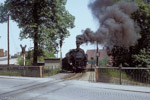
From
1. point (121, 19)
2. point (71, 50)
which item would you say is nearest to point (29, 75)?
A: point (71, 50)

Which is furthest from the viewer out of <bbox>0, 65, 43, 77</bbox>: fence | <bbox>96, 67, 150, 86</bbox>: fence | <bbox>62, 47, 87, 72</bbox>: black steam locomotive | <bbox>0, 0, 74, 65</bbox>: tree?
<bbox>0, 0, 74, 65</bbox>: tree

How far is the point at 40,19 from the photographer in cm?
2509

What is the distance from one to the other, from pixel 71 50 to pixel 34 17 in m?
7.12

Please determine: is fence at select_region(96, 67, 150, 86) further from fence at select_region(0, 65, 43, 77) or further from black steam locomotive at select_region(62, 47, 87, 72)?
black steam locomotive at select_region(62, 47, 87, 72)

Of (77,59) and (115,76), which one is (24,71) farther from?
(115,76)

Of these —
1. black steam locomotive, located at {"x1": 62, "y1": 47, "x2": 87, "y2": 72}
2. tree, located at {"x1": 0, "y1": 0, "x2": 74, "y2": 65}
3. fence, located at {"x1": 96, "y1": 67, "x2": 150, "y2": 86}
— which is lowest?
fence, located at {"x1": 96, "y1": 67, "x2": 150, "y2": 86}

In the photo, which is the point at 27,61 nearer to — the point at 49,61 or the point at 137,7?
the point at 49,61

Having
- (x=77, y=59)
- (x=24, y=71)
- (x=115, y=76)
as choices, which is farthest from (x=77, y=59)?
(x=115, y=76)

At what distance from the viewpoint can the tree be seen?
2398cm

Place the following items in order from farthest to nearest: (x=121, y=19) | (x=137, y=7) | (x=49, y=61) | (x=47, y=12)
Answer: (x=49, y=61)
(x=47, y=12)
(x=137, y=7)
(x=121, y=19)

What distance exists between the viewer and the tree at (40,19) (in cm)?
2398

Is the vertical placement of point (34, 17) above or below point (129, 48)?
above

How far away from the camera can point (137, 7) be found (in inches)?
797

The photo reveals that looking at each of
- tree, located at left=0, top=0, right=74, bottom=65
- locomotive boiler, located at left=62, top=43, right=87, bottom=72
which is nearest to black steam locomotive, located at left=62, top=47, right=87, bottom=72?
locomotive boiler, located at left=62, top=43, right=87, bottom=72
